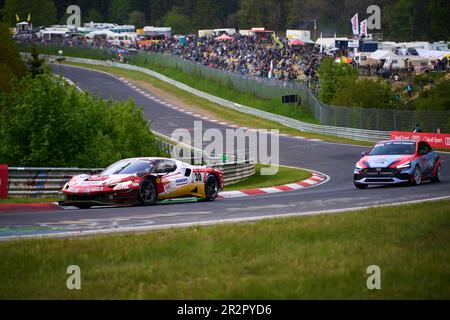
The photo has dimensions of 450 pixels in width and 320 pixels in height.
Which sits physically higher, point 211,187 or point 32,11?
point 32,11

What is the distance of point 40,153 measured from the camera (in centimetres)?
2738

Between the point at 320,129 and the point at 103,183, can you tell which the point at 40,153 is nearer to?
the point at 103,183

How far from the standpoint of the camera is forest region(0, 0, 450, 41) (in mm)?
107188

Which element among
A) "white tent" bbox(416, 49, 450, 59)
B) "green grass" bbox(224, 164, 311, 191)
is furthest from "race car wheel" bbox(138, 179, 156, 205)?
"white tent" bbox(416, 49, 450, 59)

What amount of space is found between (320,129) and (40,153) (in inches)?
1121

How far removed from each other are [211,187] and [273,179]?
1113cm

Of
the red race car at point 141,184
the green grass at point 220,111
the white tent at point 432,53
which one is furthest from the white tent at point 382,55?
the red race car at point 141,184

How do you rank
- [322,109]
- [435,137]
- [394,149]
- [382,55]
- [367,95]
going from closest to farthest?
[394,149] < [435,137] < [322,109] < [367,95] < [382,55]

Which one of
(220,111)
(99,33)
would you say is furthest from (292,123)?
(99,33)

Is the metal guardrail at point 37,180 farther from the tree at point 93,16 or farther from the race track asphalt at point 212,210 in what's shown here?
the tree at point 93,16

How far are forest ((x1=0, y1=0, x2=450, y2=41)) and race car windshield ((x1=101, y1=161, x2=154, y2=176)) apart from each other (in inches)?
3284

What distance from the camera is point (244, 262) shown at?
9930mm

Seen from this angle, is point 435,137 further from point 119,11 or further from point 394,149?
point 119,11
